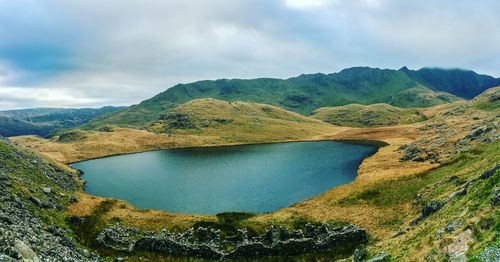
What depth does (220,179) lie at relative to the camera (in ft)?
336

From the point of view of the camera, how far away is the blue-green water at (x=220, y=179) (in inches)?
3036

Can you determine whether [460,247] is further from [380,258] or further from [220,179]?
[220,179]

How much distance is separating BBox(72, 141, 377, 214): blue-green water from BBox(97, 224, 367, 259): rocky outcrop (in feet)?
70.0

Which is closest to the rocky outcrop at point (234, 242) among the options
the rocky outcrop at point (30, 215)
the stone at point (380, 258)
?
the rocky outcrop at point (30, 215)

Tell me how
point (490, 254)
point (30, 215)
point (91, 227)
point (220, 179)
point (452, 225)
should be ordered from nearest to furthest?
1. point (490, 254)
2. point (452, 225)
3. point (30, 215)
4. point (91, 227)
5. point (220, 179)

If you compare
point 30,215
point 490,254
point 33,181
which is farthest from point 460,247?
point 33,181

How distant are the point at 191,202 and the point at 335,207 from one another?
30.9 metres

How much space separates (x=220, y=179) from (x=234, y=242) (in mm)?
55675

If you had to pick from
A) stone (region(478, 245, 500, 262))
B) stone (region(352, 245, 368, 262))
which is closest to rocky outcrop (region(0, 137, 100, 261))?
stone (region(352, 245, 368, 262))

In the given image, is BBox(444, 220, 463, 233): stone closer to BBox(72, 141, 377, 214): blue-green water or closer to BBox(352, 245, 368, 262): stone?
BBox(352, 245, 368, 262): stone

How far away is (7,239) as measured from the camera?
2625cm

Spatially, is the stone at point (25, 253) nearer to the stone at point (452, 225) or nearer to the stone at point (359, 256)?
the stone at point (359, 256)

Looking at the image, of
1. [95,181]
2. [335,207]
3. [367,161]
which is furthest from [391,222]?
[95,181]

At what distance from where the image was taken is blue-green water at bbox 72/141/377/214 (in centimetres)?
7712
